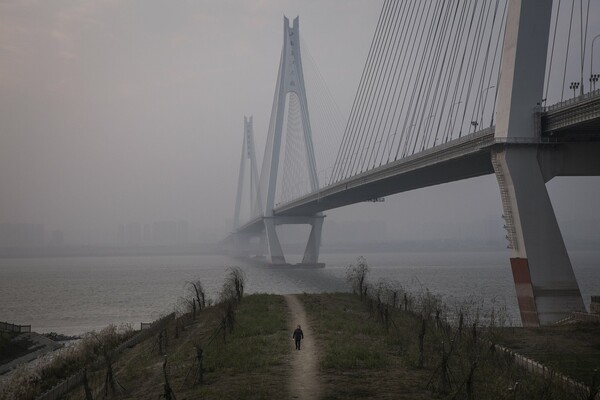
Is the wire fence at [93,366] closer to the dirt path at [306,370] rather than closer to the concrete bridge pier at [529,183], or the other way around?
the dirt path at [306,370]

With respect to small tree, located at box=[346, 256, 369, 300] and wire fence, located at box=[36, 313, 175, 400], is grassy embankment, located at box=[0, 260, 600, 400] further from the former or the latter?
small tree, located at box=[346, 256, 369, 300]

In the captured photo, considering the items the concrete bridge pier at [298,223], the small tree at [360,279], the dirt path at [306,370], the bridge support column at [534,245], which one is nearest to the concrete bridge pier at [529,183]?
the bridge support column at [534,245]

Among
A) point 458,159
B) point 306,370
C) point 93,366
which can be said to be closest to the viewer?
point 306,370

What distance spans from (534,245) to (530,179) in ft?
9.41

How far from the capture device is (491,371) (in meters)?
14.3

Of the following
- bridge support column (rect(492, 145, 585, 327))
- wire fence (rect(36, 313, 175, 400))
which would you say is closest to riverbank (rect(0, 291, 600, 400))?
wire fence (rect(36, 313, 175, 400))

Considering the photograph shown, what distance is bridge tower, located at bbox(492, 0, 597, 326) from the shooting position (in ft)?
85.6

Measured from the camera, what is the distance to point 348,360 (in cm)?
1556

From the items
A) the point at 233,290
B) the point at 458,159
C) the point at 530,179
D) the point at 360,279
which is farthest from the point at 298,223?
the point at 530,179

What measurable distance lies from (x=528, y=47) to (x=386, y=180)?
21121 millimetres

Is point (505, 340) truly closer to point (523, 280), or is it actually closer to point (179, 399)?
point (523, 280)

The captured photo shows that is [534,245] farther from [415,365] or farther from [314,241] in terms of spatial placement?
[314,241]

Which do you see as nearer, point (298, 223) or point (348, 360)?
point (348, 360)

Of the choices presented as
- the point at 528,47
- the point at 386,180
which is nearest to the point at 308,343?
the point at 528,47
